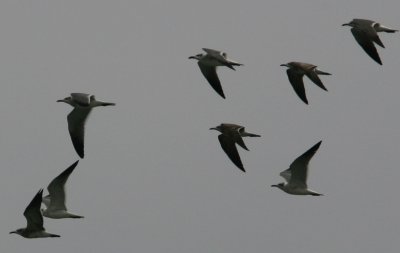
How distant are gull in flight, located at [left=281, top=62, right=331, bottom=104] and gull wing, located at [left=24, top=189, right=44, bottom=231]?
836 cm

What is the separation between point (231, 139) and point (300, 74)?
277 cm

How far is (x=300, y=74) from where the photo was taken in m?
38.1

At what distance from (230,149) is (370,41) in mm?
5114

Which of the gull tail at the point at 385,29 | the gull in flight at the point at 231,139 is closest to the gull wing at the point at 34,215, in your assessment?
the gull in flight at the point at 231,139

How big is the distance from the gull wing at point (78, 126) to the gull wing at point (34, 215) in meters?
3.04

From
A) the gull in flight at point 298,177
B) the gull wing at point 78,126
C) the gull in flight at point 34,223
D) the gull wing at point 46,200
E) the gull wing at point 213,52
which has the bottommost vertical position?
the gull in flight at point 34,223

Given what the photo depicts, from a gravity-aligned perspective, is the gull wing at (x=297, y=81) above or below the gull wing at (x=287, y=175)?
above

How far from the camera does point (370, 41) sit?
3691 centimetres

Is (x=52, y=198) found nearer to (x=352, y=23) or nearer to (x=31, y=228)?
(x=31, y=228)

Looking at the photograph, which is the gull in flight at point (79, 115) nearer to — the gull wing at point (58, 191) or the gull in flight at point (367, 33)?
the gull wing at point (58, 191)

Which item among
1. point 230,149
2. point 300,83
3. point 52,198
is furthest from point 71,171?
point 300,83

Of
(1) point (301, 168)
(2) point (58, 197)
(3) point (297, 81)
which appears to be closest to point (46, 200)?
(2) point (58, 197)

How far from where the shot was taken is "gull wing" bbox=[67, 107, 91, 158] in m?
37.5

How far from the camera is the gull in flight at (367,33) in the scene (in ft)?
120
